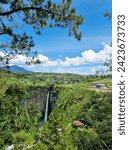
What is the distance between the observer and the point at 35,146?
29.4m

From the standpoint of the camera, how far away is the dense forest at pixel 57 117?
20.9m

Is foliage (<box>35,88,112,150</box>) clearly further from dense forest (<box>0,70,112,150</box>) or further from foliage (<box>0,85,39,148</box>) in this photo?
foliage (<box>0,85,39,148</box>)

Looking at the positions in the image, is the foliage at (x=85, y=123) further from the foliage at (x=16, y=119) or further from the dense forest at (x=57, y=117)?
the foliage at (x=16, y=119)

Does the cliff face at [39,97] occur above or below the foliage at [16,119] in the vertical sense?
above

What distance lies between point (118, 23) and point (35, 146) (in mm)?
24041

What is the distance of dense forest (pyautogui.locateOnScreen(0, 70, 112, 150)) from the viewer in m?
20.9

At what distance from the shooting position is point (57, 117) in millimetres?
23641

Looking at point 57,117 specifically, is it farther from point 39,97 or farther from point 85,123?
point 39,97

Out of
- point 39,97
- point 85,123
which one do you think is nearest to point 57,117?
point 85,123

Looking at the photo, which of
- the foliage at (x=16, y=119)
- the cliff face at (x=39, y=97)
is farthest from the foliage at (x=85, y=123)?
the cliff face at (x=39, y=97)

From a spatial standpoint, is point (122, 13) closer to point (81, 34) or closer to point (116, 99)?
point (116, 99)

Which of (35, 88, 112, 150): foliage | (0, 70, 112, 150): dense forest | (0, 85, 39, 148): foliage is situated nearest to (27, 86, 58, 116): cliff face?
(0, 70, 112, 150): dense forest

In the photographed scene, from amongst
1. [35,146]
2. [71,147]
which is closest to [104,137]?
[71,147]

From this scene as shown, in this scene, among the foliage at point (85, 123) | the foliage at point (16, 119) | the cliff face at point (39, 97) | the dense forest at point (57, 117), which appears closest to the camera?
the dense forest at point (57, 117)
